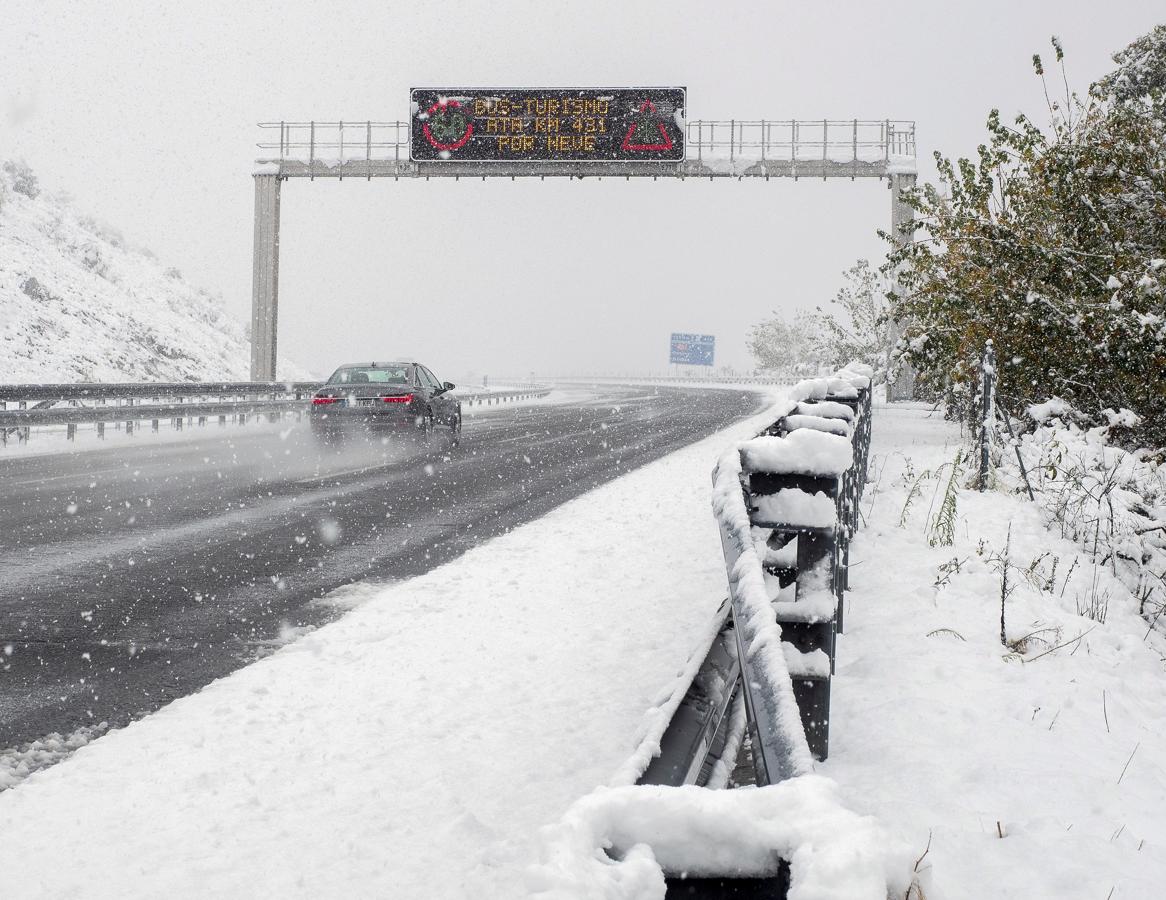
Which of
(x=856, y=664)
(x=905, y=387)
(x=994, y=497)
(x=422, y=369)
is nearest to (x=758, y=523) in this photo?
(x=856, y=664)

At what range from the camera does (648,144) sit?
89.9 feet

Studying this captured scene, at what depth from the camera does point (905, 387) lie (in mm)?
32938

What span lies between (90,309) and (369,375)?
36.1 metres

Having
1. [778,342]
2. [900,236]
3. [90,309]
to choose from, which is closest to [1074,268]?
[900,236]

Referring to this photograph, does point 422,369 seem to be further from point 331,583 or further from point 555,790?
point 555,790

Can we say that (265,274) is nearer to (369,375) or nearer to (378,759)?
(369,375)

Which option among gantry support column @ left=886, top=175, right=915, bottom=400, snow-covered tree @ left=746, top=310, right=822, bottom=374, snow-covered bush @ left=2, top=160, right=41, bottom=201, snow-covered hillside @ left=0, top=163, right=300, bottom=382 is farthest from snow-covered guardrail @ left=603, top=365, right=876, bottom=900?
snow-covered tree @ left=746, top=310, right=822, bottom=374

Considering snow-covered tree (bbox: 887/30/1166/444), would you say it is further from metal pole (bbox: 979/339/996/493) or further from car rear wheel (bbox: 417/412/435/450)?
car rear wheel (bbox: 417/412/435/450)

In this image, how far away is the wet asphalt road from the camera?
4699 mm

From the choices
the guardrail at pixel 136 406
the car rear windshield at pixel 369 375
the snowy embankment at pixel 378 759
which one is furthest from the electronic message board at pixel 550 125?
the snowy embankment at pixel 378 759

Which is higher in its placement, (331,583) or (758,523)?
(758,523)

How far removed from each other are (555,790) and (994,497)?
7947 millimetres

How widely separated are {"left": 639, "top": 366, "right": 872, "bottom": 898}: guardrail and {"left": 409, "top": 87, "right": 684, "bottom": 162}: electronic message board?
2538 cm

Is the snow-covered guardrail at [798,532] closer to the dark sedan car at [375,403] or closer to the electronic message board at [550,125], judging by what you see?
the dark sedan car at [375,403]
